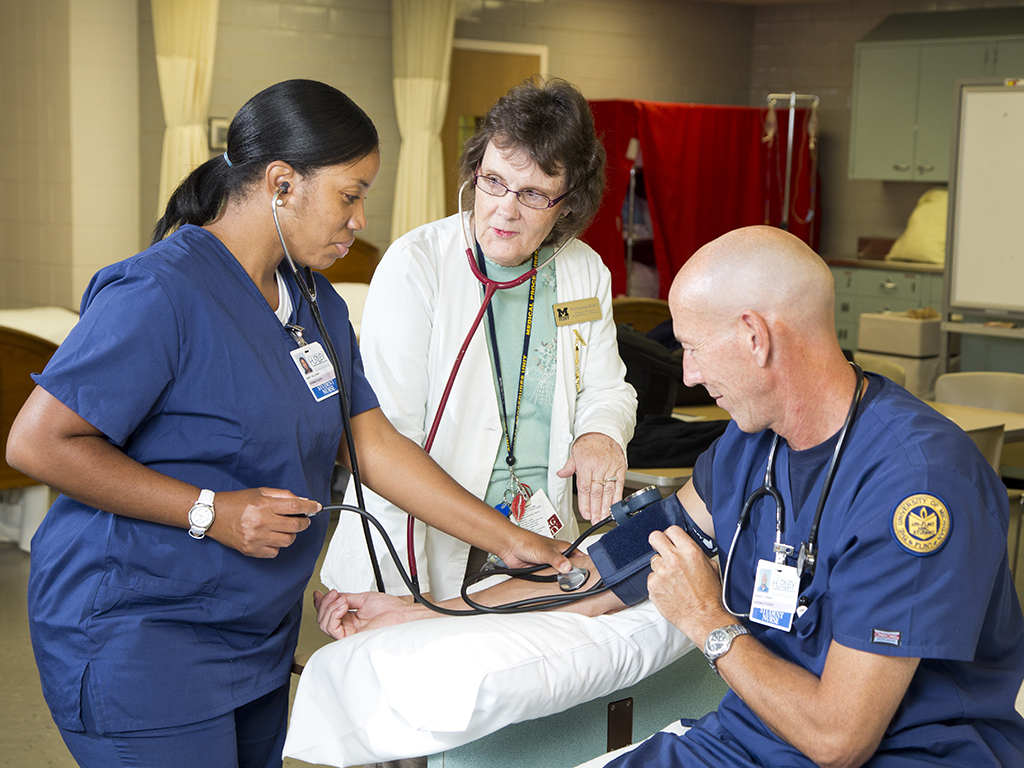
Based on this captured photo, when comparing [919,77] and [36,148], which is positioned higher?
[919,77]

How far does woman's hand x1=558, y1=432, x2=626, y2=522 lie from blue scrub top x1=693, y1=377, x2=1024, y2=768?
45cm

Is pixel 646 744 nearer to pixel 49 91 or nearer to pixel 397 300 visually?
pixel 397 300

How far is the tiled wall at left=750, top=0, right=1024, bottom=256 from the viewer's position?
323 inches

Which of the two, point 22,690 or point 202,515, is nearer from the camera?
point 202,515

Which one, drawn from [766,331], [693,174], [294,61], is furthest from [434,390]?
[693,174]

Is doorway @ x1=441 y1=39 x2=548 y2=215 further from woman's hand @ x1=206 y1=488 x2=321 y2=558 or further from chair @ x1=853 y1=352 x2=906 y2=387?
woman's hand @ x1=206 y1=488 x2=321 y2=558

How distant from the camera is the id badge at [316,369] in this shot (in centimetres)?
138

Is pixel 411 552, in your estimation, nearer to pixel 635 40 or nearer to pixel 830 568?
pixel 830 568

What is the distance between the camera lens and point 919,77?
293 inches

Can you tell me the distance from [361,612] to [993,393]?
334 cm

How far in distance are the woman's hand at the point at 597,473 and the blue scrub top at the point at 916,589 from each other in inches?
17.7

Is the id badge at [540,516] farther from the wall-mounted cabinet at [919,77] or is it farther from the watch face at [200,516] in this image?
the wall-mounted cabinet at [919,77]

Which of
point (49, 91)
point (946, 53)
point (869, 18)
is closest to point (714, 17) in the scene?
point (869, 18)

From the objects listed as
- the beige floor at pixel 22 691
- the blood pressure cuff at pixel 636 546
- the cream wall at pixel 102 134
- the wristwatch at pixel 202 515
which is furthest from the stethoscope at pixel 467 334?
the cream wall at pixel 102 134
